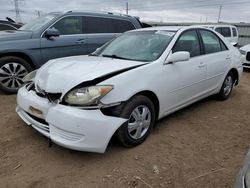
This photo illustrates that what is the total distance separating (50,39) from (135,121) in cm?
353

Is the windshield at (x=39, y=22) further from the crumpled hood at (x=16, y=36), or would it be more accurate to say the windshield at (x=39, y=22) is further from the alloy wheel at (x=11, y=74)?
the alloy wheel at (x=11, y=74)

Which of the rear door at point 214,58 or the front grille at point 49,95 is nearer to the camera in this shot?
the front grille at point 49,95

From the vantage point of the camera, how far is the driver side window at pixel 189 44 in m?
4.02

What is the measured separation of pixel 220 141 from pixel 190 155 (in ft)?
2.12

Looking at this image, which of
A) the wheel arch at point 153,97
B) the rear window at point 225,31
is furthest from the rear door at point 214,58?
the rear window at point 225,31

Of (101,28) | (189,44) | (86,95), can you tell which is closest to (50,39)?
(101,28)

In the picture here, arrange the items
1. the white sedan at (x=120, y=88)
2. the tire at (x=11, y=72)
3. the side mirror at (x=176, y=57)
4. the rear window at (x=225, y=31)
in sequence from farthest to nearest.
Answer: the rear window at (x=225, y=31), the tire at (x=11, y=72), the side mirror at (x=176, y=57), the white sedan at (x=120, y=88)

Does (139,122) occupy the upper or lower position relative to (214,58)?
lower

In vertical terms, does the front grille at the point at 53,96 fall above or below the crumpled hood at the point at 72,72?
below

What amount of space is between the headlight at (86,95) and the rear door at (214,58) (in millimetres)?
2319

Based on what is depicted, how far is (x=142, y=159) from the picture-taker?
10.1 feet

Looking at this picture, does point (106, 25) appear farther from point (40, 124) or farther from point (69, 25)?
point (40, 124)

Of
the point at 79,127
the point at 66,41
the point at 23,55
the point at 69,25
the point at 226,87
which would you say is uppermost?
the point at 69,25

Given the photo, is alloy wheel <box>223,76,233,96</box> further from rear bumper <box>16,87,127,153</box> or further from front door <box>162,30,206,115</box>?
rear bumper <box>16,87,127,153</box>
